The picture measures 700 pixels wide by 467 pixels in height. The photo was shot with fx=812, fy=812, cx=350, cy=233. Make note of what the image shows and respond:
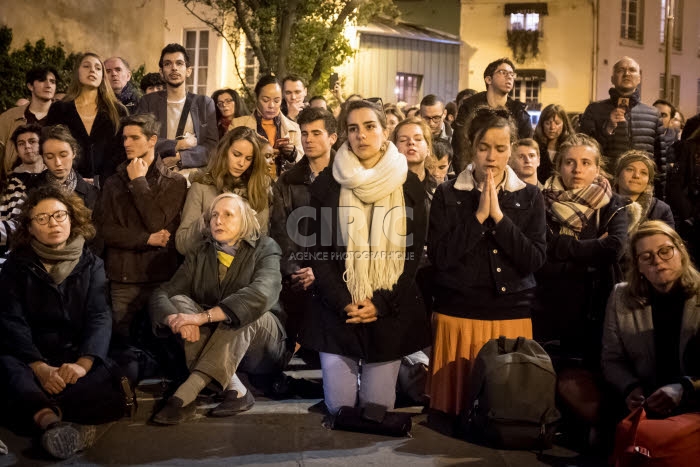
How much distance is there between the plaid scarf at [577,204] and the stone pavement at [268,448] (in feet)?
5.45

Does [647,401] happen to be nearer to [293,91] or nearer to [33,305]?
[33,305]

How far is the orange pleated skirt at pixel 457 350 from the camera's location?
16.6 ft

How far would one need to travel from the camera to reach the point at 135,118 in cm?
610

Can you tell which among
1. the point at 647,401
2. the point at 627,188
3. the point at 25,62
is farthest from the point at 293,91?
the point at 25,62

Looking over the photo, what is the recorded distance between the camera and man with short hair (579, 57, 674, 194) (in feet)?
25.6

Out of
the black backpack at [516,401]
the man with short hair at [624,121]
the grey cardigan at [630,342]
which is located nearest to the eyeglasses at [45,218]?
the black backpack at [516,401]

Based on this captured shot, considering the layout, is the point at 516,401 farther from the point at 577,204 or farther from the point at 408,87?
the point at 408,87

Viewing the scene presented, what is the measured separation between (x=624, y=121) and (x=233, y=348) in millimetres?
4660

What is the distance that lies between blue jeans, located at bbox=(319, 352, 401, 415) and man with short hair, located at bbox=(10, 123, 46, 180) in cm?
291

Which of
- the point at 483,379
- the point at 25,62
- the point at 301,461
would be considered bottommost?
the point at 301,461

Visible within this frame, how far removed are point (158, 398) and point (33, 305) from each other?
1044 millimetres

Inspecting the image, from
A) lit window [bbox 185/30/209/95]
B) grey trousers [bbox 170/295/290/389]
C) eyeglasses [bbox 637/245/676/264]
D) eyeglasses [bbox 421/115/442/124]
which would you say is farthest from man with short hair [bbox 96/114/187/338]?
lit window [bbox 185/30/209/95]

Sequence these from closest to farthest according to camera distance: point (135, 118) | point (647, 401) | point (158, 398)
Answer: point (647, 401)
point (158, 398)
point (135, 118)

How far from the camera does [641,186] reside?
6.09 meters
